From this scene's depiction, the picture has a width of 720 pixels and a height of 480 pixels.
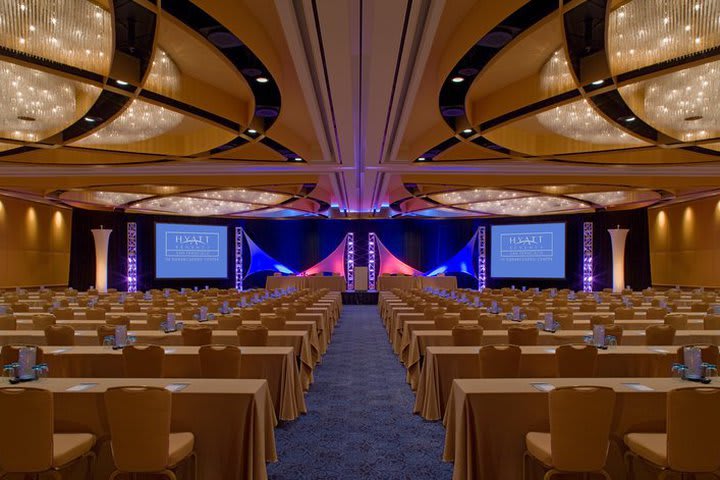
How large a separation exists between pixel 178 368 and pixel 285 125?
23.8 feet

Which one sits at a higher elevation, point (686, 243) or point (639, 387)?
point (686, 243)

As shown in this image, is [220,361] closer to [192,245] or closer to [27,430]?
[27,430]

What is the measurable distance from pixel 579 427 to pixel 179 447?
249 cm

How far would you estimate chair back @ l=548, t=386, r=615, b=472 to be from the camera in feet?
10.0

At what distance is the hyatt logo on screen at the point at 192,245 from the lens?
25547mm

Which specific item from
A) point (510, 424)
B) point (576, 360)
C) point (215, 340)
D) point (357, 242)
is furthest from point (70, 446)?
point (357, 242)

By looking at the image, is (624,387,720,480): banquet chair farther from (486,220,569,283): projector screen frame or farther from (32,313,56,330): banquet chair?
(486,220,569,283): projector screen frame

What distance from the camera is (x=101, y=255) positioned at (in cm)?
2127

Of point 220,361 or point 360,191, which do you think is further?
point 360,191

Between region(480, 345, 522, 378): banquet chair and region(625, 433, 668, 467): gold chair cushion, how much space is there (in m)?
1.32

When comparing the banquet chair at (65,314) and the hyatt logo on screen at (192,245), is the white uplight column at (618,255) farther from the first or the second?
the banquet chair at (65,314)

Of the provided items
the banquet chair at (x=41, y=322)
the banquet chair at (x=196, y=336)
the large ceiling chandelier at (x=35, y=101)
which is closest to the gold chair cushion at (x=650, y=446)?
the banquet chair at (x=196, y=336)

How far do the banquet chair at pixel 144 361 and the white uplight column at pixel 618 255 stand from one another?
20.9 metres

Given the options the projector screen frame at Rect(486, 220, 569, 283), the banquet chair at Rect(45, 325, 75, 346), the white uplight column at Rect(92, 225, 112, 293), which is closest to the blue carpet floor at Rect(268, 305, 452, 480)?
the banquet chair at Rect(45, 325, 75, 346)
